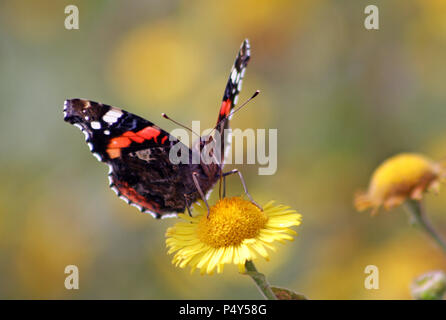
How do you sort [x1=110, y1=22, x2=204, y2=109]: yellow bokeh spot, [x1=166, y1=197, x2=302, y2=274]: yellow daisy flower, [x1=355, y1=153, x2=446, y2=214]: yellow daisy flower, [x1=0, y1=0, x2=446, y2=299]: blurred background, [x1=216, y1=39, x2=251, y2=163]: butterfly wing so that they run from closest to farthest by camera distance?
[x1=166, y1=197, x2=302, y2=274]: yellow daisy flower, [x1=216, y1=39, x2=251, y2=163]: butterfly wing, [x1=355, y1=153, x2=446, y2=214]: yellow daisy flower, [x1=0, y1=0, x2=446, y2=299]: blurred background, [x1=110, y1=22, x2=204, y2=109]: yellow bokeh spot

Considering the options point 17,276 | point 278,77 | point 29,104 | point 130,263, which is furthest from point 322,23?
point 17,276

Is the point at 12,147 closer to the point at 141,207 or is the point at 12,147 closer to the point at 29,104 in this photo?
the point at 29,104

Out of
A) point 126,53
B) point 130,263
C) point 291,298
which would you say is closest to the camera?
point 291,298

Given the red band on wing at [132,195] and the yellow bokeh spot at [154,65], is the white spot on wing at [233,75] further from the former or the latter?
the yellow bokeh spot at [154,65]

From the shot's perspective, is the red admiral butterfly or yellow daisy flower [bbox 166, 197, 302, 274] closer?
yellow daisy flower [bbox 166, 197, 302, 274]

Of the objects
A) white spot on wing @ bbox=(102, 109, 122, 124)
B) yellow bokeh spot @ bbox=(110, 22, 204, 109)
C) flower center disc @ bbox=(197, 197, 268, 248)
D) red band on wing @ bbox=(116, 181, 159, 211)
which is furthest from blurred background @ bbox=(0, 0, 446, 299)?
white spot on wing @ bbox=(102, 109, 122, 124)

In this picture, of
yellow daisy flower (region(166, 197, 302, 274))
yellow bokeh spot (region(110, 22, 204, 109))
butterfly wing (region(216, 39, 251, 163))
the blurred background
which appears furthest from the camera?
yellow bokeh spot (region(110, 22, 204, 109))

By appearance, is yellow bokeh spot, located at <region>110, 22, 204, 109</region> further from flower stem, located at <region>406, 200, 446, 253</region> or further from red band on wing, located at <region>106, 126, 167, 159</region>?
flower stem, located at <region>406, 200, 446, 253</region>
